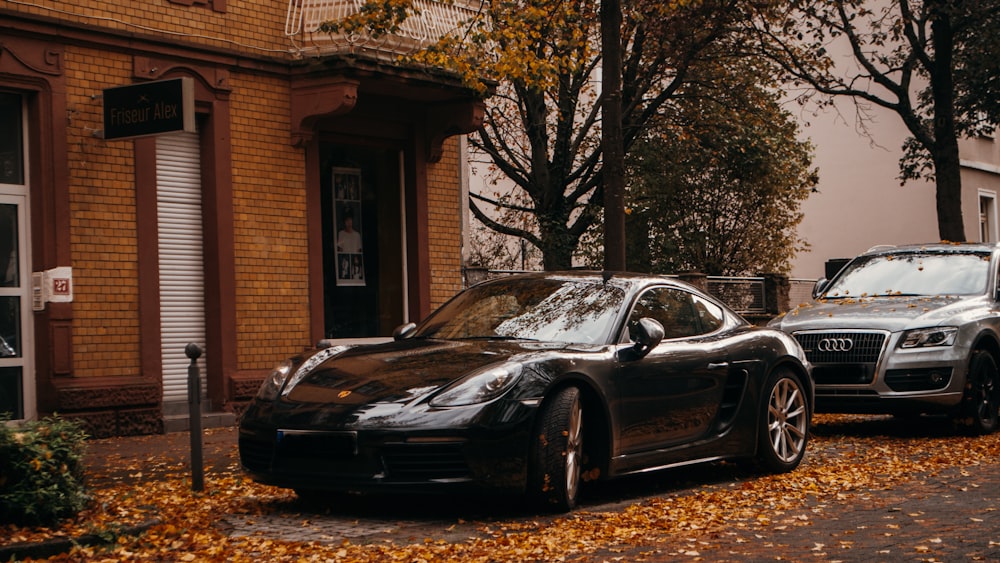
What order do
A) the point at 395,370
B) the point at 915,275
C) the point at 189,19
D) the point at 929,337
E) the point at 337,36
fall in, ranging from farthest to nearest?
the point at 337,36, the point at 189,19, the point at 915,275, the point at 929,337, the point at 395,370

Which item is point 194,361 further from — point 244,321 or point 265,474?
point 244,321

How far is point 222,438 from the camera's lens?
13281 millimetres

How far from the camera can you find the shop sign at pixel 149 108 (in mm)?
12789

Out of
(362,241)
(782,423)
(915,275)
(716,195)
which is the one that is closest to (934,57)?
(716,195)

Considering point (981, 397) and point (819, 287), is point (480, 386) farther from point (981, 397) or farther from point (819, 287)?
point (819, 287)

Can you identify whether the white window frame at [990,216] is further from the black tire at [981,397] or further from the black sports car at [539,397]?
the black sports car at [539,397]

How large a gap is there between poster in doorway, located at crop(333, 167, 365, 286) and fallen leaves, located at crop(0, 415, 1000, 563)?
290 inches

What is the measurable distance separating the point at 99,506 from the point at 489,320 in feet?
9.23

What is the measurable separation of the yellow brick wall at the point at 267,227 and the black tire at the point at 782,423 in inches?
293

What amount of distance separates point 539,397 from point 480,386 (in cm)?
35

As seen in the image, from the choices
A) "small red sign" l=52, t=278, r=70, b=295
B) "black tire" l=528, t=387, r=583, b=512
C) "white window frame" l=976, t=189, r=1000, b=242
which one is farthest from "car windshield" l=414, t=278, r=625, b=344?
"white window frame" l=976, t=189, r=1000, b=242

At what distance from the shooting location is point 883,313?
12695mm

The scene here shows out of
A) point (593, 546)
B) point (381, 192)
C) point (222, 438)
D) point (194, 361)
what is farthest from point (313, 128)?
point (593, 546)

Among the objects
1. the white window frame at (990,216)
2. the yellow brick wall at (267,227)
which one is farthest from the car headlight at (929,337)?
the white window frame at (990,216)
